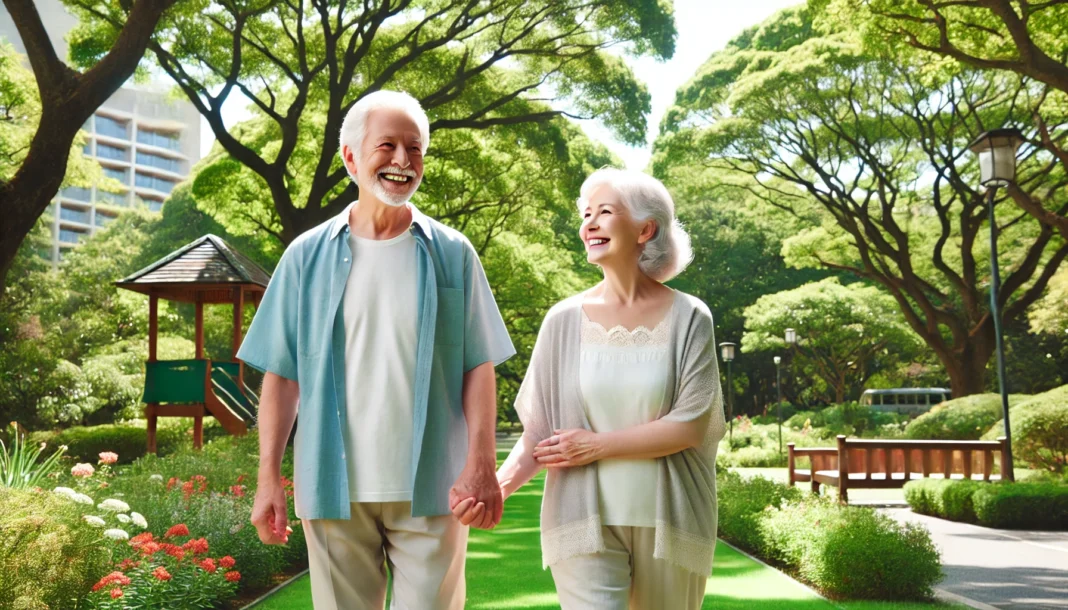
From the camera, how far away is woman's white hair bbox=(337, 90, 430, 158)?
10.6ft

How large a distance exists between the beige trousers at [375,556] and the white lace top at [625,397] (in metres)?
0.57

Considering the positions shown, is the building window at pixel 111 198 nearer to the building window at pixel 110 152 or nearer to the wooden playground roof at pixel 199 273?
the building window at pixel 110 152

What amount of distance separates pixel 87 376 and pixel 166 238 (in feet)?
48.1

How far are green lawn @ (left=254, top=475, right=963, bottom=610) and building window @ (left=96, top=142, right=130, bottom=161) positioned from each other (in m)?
88.3

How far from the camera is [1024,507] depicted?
13.6 m

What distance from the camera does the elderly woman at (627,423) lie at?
335 cm

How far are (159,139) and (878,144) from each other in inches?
3234

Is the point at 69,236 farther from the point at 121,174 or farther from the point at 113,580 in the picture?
the point at 113,580

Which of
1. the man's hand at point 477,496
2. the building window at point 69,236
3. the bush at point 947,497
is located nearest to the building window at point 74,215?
the building window at point 69,236

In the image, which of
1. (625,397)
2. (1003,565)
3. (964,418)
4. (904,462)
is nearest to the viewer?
(625,397)

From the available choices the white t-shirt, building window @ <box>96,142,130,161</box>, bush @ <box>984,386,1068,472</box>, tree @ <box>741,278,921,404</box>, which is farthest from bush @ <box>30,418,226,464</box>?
building window @ <box>96,142,130,161</box>

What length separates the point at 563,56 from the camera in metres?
21.6

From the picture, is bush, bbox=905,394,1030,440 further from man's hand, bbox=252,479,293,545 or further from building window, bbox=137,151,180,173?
building window, bbox=137,151,180,173

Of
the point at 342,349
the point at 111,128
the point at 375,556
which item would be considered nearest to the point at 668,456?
the point at 375,556
